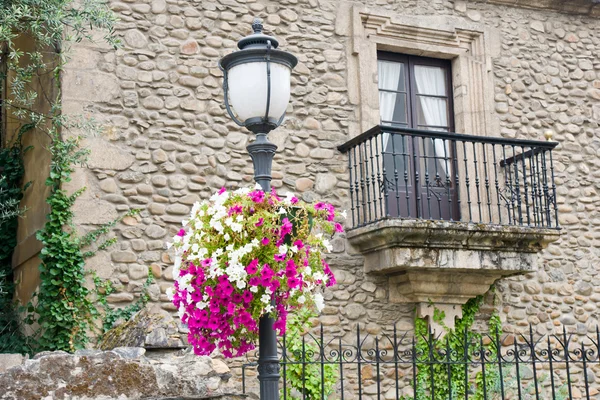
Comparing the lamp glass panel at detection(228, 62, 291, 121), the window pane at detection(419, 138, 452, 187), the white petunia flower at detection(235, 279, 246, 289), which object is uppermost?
the window pane at detection(419, 138, 452, 187)

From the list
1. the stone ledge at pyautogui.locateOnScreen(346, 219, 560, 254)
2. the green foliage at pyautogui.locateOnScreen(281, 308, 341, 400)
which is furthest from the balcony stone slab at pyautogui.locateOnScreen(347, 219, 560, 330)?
the green foliage at pyautogui.locateOnScreen(281, 308, 341, 400)

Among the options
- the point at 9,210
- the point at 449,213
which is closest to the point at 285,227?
the point at 449,213

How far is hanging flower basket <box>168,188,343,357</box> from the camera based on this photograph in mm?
4066

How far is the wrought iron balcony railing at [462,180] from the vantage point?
822 cm

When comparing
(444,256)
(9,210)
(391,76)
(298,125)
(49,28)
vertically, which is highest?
(391,76)

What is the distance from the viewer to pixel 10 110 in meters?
8.99

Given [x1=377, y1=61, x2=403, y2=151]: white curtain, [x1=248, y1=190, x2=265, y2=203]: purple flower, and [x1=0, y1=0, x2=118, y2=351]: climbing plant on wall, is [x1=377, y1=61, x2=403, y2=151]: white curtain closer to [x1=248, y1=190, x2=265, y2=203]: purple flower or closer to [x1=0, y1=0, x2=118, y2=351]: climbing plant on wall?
[x1=0, y1=0, x2=118, y2=351]: climbing plant on wall

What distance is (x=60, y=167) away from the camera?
7.25 metres

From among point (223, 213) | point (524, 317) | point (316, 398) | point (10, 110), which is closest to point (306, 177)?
point (316, 398)

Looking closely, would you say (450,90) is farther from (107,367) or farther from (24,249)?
(107,367)

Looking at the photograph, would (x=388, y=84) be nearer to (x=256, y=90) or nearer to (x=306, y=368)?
(x=306, y=368)

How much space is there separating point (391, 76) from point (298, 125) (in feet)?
4.70

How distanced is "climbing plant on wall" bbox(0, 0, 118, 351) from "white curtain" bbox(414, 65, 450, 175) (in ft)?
11.6

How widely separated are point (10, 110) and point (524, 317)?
6151 mm
